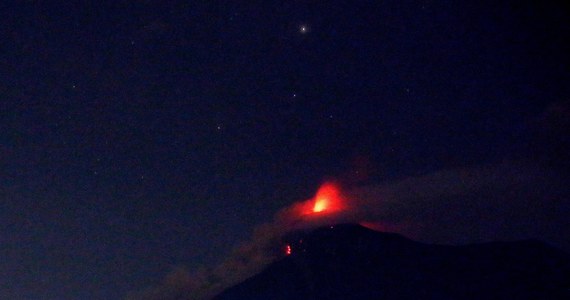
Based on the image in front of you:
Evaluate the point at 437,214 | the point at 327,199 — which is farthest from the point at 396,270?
the point at 327,199

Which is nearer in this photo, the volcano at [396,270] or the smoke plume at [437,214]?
the smoke plume at [437,214]

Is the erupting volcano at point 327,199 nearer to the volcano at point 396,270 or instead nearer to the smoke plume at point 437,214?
the smoke plume at point 437,214

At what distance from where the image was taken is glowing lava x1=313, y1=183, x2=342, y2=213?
4.40 m

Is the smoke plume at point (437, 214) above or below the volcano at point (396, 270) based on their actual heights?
above

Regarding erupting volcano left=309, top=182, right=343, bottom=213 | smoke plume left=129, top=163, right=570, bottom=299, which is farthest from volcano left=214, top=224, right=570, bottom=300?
erupting volcano left=309, top=182, right=343, bottom=213

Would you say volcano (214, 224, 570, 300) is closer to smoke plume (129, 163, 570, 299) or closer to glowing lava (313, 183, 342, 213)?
smoke plume (129, 163, 570, 299)

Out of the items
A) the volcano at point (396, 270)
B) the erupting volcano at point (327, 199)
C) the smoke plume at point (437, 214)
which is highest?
the erupting volcano at point (327, 199)

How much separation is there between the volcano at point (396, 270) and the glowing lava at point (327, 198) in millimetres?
292

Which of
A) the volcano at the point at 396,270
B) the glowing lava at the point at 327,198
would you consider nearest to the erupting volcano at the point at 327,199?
the glowing lava at the point at 327,198

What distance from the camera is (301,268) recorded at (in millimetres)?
4676

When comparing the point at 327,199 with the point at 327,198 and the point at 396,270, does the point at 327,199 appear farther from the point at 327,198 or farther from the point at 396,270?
the point at 396,270

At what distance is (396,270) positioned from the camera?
4.74 m

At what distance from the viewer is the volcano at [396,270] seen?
4.44m

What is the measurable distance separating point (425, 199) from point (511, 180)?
3.43ft
